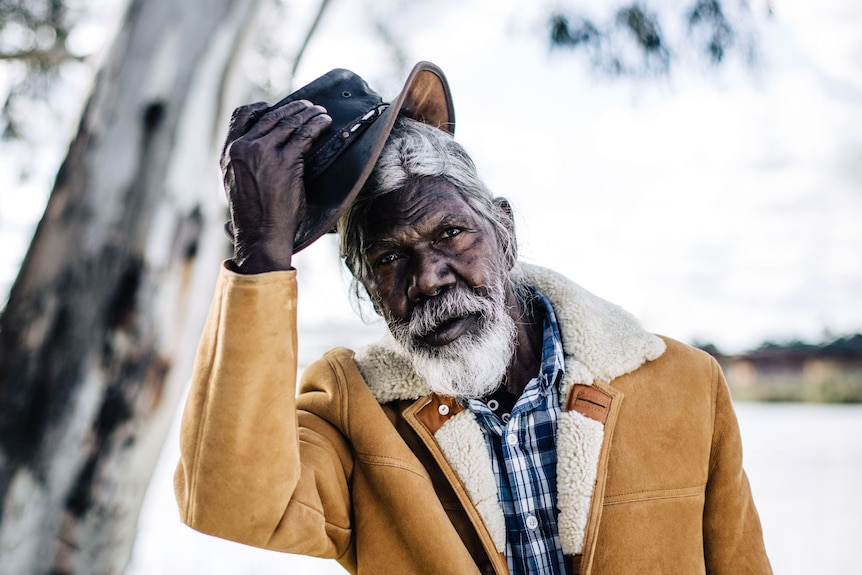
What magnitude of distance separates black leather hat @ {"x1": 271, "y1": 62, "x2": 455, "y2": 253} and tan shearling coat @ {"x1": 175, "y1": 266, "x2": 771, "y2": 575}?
0.88ft

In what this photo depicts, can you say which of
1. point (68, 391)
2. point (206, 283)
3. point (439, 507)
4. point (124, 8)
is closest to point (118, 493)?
point (68, 391)

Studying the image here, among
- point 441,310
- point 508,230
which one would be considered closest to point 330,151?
point 441,310

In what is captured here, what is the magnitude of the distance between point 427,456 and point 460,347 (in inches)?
12.7

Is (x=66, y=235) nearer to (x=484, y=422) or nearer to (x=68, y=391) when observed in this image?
(x=68, y=391)

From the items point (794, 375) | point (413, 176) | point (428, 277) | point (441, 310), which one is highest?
point (413, 176)

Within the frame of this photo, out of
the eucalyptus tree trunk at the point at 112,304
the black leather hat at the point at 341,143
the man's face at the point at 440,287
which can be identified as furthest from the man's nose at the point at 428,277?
the eucalyptus tree trunk at the point at 112,304

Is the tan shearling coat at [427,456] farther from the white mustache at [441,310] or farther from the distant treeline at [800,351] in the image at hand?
the distant treeline at [800,351]

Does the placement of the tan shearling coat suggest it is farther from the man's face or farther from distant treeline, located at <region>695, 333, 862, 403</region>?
distant treeline, located at <region>695, 333, 862, 403</region>

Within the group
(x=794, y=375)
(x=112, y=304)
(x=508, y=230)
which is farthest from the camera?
(x=794, y=375)

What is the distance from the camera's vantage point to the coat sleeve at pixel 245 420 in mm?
1498

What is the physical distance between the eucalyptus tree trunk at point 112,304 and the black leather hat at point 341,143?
1.43 meters

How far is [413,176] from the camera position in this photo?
206cm

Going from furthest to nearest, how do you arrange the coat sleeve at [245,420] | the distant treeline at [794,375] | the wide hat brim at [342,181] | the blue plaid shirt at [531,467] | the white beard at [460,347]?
the distant treeline at [794,375], the white beard at [460,347], the blue plaid shirt at [531,467], the wide hat brim at [342,181], the coat sleeve at [245,420]

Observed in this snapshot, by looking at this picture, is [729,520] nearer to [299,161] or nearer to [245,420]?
[245,420]
